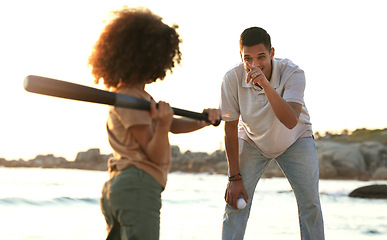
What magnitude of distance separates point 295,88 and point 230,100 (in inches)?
19.7

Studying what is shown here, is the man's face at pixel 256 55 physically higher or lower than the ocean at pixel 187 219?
higher

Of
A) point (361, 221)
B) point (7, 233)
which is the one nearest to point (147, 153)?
point (7, 233)

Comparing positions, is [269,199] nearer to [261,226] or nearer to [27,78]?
[261,226]

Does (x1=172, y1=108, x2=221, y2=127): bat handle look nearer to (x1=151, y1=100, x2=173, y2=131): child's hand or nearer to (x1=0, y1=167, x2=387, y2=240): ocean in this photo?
(x1=151, y1=100, x2=173, y2=131): child's hand

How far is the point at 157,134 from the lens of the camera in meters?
2.16

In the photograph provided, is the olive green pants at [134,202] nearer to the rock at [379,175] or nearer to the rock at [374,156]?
the rock at [379,175]

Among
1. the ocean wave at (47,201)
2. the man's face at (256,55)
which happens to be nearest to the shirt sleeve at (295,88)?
the man's face at (256,55)

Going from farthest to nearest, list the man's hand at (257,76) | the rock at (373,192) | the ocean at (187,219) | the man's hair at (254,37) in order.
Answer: the rock at (373,192) < the ocean at (187,219) < the man's hair at (254,37) < the man's hand at (257,76)

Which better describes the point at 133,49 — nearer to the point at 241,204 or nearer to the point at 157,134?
the point at 157,134

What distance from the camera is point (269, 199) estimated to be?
39.1 feet

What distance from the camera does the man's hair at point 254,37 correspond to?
346cm

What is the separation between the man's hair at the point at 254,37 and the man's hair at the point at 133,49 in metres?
1.25

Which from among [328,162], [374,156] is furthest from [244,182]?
[374,156]

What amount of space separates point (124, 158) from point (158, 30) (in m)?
0.58
